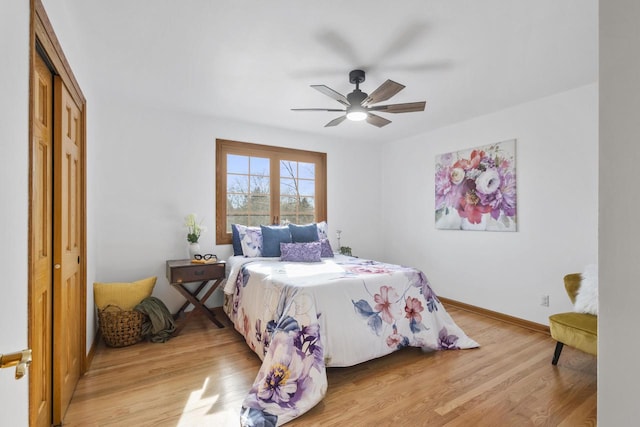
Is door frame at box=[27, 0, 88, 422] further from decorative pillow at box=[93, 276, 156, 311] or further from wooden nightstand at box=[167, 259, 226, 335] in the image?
wooden nightstand at box=[167, 259, 226, 335]

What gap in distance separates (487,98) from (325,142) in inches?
87.6

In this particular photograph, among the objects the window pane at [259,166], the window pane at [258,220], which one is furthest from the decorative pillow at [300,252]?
the window pane at [259,166]

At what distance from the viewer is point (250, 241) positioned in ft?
12.0

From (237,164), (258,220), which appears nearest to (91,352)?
(258,220)

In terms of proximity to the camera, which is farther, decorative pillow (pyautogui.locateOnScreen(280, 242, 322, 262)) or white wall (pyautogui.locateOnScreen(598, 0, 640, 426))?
decorative pillow (pyautogui.locateOnScreen(280, 242, 322, 262))

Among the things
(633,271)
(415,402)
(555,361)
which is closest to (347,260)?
(415,402)

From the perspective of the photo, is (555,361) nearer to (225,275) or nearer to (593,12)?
(593,12)

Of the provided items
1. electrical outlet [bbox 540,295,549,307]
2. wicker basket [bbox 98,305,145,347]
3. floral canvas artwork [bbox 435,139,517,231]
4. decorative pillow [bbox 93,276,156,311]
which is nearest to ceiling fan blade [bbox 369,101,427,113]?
floral canvas artwork [bbox 435,139,517,231]

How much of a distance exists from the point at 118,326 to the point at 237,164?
2210 millimetres

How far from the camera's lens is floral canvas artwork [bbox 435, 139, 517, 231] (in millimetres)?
3564
